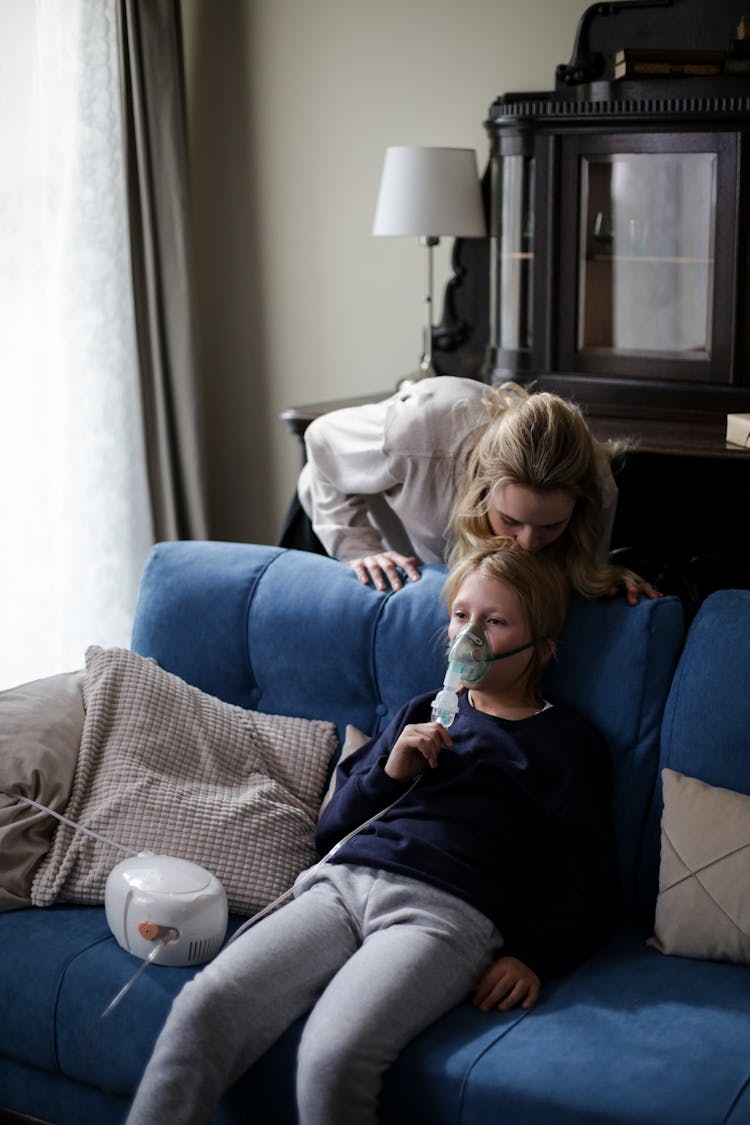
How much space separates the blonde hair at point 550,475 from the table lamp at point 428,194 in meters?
1.22

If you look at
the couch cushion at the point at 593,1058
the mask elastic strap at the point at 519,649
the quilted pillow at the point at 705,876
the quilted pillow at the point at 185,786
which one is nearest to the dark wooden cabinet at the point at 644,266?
the mask elastic strap at the point at 519,649

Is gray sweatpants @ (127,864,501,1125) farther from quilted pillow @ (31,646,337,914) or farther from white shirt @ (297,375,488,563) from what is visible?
white shirt @ (297,375,488,563)

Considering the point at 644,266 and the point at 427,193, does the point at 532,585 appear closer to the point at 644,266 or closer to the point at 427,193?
the point at 644,266

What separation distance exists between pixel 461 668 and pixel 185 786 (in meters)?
0.50

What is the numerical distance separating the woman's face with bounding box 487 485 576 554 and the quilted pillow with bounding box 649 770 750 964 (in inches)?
18.1

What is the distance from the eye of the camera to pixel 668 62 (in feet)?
9.64

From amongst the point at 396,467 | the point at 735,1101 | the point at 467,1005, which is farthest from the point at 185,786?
the point at 735,1101

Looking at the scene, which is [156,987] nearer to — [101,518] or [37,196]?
[101,518]

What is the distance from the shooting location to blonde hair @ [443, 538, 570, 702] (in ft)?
6.79

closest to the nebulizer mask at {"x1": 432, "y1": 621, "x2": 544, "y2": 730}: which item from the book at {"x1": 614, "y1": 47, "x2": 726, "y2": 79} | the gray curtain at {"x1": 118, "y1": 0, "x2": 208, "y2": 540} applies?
the book at {"x1": 614, "y1": 47, "x2": 726, "y2": 79}

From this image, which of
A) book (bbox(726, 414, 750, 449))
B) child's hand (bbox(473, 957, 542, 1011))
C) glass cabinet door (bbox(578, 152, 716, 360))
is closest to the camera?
child's hand (bbox(473, 957, 542, 1011))

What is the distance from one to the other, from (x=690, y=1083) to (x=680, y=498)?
1518 millimetres

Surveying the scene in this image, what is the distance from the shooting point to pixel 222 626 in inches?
94.7

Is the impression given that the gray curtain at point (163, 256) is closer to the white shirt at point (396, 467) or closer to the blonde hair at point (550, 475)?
the white shirt at point (396, 467)
